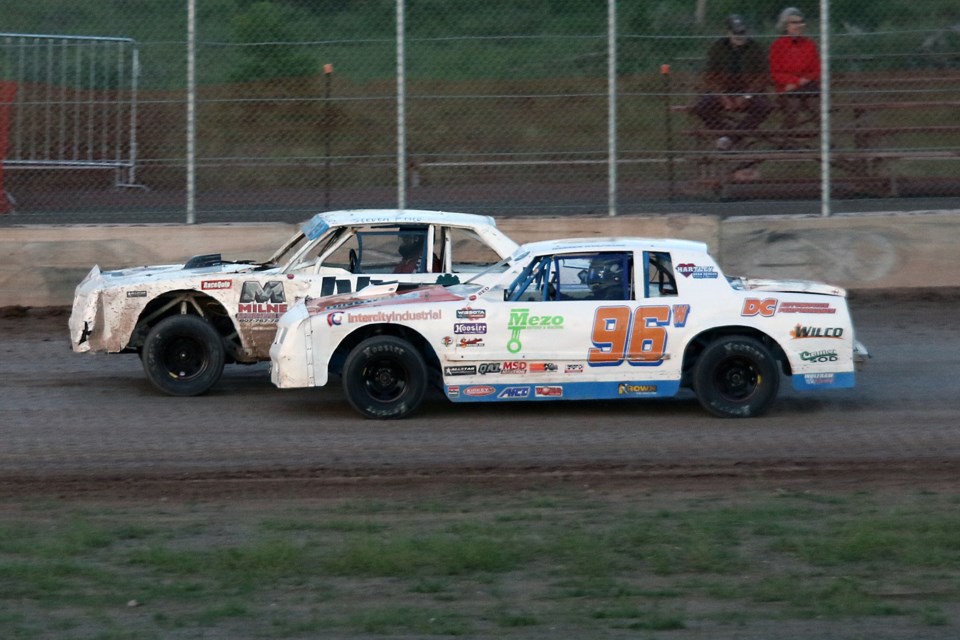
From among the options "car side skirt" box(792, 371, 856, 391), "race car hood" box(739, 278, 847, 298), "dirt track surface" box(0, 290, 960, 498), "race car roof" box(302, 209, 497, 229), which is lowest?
"dirt track surface" box(0, 290, 960, 498)

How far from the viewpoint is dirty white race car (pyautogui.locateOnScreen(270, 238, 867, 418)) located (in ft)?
30.9

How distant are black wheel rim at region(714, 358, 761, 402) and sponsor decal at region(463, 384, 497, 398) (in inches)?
64.4

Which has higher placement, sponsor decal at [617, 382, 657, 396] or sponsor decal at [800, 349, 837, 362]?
sponsor decal at [800, 349, 837, 362]

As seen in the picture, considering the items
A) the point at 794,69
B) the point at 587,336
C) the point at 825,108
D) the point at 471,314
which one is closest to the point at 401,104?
the point at 794,69

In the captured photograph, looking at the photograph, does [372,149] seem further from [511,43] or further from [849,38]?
[849,38]

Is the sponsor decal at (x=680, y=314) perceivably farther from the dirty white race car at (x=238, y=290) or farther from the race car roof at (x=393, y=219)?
the race car roof at (x=393, y=219)

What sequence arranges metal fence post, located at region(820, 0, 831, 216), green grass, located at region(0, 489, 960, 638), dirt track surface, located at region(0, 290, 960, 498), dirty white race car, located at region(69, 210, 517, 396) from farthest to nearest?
metal fence post, located at region(820, 0, 831, 216)
dirty white race car, located at region(69, 210, 517, 396)
dirt track surface, located at region(0, 290, 960, 498)
green grass, located at region(0, 489, 960, 638)

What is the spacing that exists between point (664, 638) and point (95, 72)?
11494 millimetres

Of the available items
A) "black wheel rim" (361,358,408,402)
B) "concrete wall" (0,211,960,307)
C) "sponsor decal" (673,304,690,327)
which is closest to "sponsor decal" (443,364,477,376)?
"black wheel rim" (361,358,408,402)

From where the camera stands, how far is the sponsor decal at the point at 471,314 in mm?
9414

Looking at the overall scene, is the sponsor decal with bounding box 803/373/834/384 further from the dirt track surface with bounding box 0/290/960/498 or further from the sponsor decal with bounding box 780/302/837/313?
the sponsor decal with bounding box 780/302/837/313

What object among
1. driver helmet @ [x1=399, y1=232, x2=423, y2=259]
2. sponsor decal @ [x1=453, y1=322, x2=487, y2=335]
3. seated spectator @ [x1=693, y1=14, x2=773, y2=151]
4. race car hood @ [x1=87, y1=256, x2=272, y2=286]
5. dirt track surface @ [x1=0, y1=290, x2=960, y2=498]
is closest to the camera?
dirt track surface @ [x1=0, y1=290, x2=960, y2=498]

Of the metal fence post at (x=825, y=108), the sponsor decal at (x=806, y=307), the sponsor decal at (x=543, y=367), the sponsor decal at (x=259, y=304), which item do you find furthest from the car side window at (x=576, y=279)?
the metal fence post at (x=825, y=108)

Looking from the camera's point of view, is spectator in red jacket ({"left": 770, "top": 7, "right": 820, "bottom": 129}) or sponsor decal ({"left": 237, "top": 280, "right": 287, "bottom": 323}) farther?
spectator in red jacket ({"left": 770, "top": 7, "right": 820, "bottom": 129})
